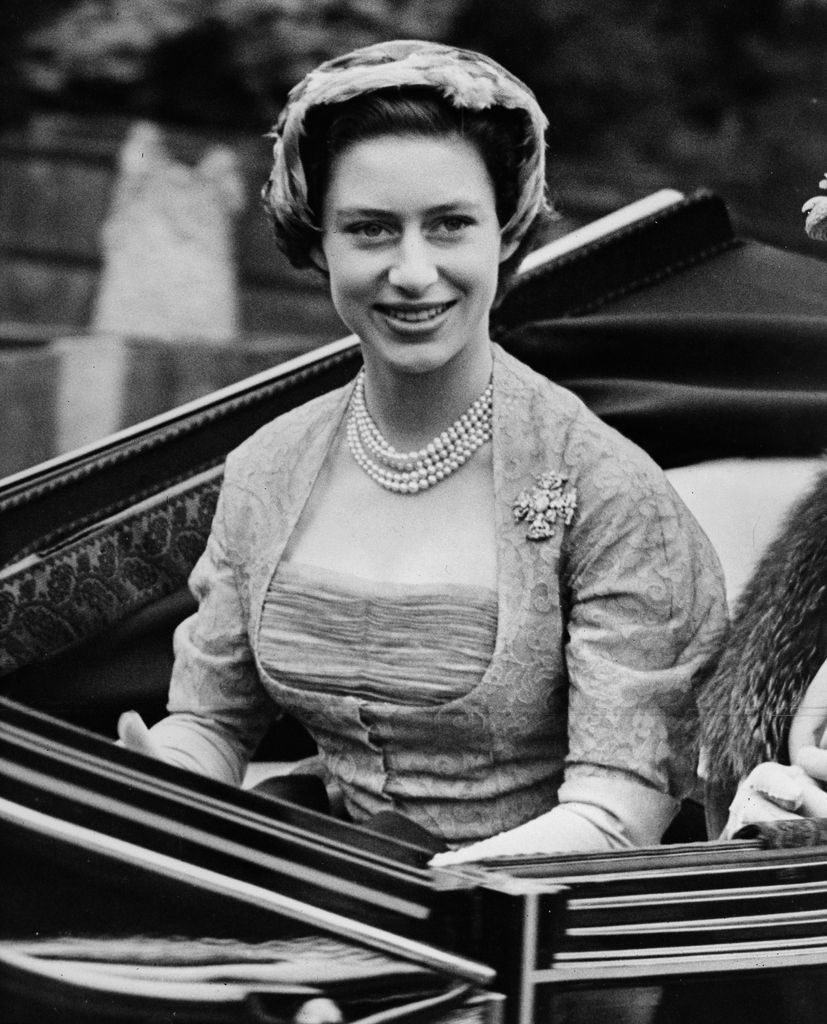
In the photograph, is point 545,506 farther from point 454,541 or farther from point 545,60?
point 545,60

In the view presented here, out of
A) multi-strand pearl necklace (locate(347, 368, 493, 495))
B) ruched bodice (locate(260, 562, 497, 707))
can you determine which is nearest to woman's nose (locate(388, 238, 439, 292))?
multi-strand pearl necklace (locate(347, 368, 493, 495))

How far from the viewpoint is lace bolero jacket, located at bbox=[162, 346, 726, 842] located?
4.44 ft

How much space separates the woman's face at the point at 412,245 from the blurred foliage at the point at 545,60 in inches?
5.0

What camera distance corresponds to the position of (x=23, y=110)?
4.59ft

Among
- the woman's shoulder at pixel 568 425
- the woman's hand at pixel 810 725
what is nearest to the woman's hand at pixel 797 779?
the woman's hand at pixel 810 725

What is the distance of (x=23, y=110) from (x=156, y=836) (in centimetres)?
65

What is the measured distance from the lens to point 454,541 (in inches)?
54.8

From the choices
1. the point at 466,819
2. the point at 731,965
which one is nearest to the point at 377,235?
the point at 466,819

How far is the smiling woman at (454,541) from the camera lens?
131 centimetres

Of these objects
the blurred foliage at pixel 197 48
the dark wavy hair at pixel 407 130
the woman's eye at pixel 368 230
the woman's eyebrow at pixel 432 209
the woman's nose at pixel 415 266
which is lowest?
the woman's nose at pixel 415 266

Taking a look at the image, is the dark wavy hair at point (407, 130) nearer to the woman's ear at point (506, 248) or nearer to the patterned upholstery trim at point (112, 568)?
the woman's ear at point (506, 248)

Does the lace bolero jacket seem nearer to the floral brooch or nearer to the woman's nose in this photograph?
the floral brooch

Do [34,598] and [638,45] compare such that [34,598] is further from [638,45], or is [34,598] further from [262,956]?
[638,45]

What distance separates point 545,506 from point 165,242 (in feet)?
1.36
